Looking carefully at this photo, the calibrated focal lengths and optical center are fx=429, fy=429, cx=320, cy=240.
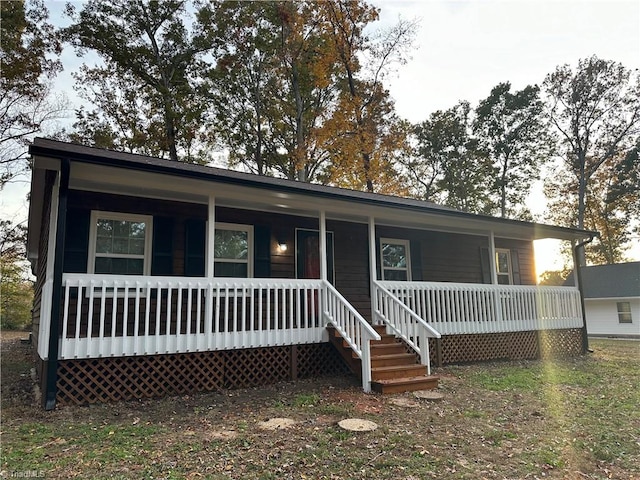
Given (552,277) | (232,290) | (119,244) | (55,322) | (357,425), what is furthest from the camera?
(552,277)

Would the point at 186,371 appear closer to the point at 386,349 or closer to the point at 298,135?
the point at 386,349

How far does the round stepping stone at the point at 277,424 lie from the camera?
15.5 feet

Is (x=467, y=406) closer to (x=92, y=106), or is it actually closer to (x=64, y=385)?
(x=64, y=385)

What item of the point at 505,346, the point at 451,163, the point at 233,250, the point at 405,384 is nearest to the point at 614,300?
the point at 451,163

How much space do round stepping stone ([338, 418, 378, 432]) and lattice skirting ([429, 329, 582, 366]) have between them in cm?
429

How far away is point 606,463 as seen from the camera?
3.96 meters

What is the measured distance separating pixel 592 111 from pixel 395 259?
22332 mm

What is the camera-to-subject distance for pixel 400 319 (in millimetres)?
8148

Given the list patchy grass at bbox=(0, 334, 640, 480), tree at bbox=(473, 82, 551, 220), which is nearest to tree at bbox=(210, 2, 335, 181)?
tree at bbox=(473, 82, 551, 220)

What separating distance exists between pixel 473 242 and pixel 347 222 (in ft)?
13.9

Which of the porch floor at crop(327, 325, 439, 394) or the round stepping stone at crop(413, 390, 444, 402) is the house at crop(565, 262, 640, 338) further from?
the round stepping stone at crop(413, 390, 444, 402)

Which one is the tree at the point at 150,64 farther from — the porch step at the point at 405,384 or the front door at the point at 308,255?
the porch step at the point at 405,384

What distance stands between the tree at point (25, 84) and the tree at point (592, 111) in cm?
2686

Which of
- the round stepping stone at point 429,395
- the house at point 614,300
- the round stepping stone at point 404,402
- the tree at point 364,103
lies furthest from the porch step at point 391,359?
the house at point 614,300
